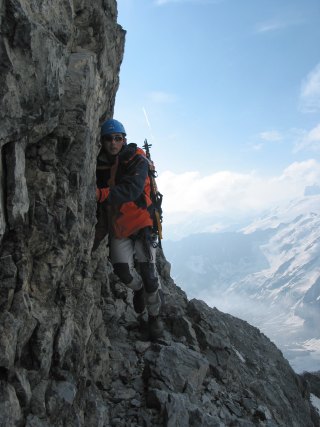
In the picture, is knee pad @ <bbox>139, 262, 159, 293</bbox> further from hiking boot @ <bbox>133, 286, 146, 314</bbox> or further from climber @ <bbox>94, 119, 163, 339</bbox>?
hiking boot @ <bbox>133, 286, 146, 314</bbox>

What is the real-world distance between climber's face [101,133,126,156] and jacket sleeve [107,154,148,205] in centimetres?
58

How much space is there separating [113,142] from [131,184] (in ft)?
5.08

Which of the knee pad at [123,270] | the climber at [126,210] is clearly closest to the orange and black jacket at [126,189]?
the climber at [126,210]

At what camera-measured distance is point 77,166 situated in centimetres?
864

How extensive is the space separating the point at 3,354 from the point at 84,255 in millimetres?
3938

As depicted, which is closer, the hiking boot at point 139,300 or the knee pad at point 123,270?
the knee pad at point 123,270

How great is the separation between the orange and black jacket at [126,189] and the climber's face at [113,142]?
0.17 m

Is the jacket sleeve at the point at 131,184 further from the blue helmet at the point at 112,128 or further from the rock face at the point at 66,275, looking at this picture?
the blue helmet at the point at 112,128

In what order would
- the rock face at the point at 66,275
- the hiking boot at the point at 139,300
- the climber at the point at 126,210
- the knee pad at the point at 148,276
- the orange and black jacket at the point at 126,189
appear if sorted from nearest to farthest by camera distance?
1. the rock face at the point at 66,275
2. the orange and black jacket at the point at 126,189
3. the climber at the point at 126,210
4. the knee pad at the point at 148,276
5. the hiking boot at the point at 139,300

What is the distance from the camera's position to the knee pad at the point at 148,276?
10938 mm

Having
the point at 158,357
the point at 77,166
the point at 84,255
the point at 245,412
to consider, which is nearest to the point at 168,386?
the point at 158,357

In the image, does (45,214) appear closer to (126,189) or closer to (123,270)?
(126,189)

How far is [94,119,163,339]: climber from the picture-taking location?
1006cm

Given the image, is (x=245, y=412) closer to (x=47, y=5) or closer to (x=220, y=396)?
(x=220, y=396)
